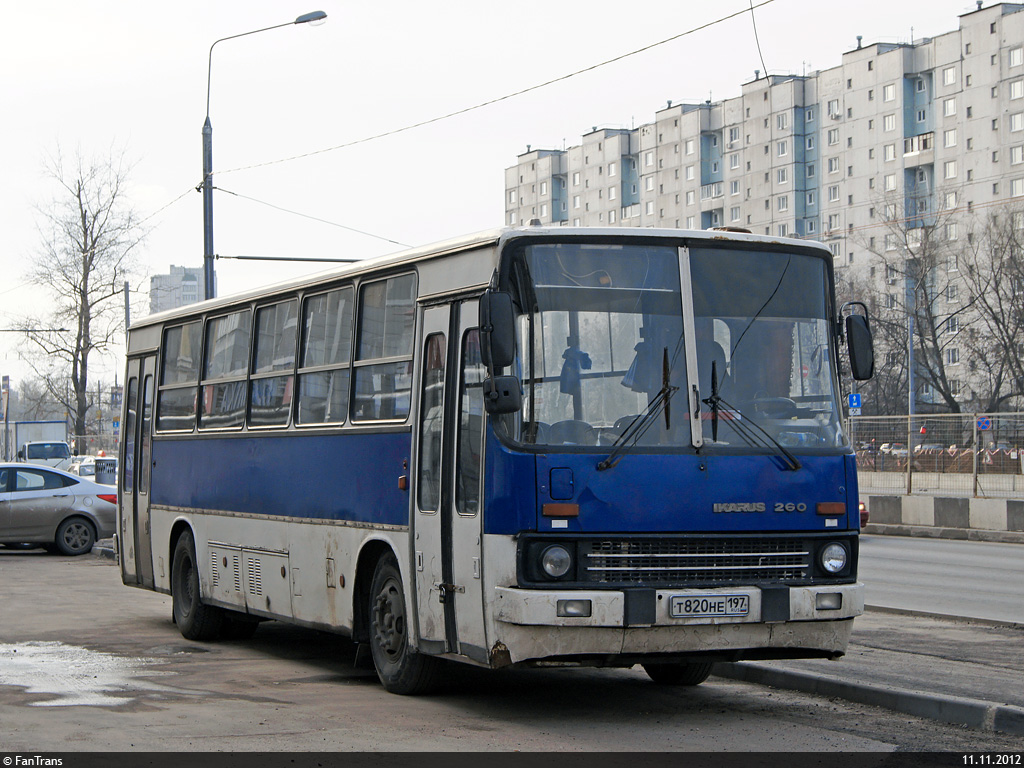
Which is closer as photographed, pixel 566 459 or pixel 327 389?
pixel 566 459

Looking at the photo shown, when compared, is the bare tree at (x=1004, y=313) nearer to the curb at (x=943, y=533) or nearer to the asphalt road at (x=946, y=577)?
the curb at (x=943, y=533)

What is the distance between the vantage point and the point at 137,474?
49.7 ft

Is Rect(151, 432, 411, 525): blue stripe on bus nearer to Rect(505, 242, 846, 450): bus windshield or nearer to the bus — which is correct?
the bus

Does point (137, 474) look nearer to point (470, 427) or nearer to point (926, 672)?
point (470, 427)

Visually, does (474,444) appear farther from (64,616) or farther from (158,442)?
(64,616)

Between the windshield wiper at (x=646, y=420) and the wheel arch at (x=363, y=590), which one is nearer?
the windshield wiper at (x=646, y=420)

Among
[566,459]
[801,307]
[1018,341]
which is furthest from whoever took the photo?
[1018,341]

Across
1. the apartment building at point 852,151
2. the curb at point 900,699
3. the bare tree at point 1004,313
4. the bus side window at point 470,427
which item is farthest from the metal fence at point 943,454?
the apartment building at point 852,151

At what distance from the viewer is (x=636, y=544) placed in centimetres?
831

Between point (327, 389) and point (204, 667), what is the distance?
2386mm

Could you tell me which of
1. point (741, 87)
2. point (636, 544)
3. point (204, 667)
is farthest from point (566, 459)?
point (741, 87)

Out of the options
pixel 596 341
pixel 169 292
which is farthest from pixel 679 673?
pixel 169 292

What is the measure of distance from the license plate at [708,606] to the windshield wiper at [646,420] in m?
0.86

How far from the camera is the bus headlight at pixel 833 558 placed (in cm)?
872
